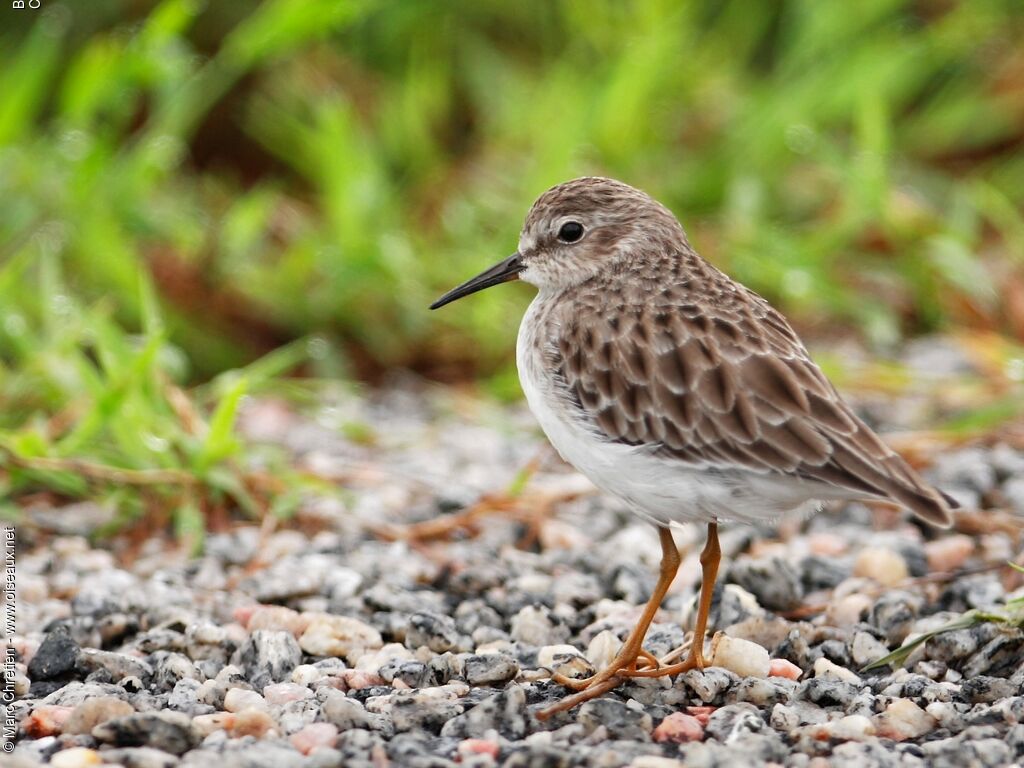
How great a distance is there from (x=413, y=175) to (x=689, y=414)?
17.3 ft

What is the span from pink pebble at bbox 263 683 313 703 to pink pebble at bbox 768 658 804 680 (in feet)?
4.41

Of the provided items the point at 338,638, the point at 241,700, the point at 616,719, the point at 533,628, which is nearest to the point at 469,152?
the point at 533,628

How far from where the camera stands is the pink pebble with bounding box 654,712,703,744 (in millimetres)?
3904

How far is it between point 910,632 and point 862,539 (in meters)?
1.10

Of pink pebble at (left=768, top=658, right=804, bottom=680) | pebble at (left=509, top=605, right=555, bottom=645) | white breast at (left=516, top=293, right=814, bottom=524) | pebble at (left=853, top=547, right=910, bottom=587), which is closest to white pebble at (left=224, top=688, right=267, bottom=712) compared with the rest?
pebble at (left=509, top=605, right=555, bottom=645)

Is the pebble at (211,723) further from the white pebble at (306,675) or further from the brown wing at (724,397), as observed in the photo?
the brown wing at (724,397)

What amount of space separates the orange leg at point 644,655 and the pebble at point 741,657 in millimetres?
53

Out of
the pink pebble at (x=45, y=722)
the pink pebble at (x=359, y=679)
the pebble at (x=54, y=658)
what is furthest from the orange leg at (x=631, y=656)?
the pebble at (x=54, y=658)

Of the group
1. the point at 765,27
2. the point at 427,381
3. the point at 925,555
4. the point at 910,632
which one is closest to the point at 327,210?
the point at 427,381

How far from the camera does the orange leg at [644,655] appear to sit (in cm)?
419

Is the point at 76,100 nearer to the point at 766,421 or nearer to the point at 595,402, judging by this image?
the point at 595,402

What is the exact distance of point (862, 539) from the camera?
573cm

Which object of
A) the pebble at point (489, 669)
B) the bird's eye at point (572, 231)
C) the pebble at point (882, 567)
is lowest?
the pebble at point (489, 669)

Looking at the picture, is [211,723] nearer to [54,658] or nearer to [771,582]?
[54,658]
